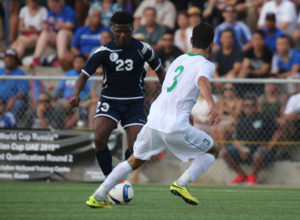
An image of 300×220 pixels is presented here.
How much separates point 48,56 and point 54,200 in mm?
7675

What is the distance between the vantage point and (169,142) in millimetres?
6641

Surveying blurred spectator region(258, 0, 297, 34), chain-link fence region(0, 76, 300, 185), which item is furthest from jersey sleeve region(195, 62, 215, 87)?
blurred spectator region(258, 0, 297, 34)

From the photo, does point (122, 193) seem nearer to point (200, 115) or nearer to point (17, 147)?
point (17, 147)

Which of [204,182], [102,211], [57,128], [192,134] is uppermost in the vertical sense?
[192,134]

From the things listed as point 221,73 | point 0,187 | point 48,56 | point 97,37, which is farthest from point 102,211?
point 48,56

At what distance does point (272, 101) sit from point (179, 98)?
17.5ft

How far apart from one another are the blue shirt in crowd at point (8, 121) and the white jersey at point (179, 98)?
6034 millimetres

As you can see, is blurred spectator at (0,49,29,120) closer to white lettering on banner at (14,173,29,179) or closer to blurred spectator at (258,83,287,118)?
white lettering on banner at (14,173,29,179)

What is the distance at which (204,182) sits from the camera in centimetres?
1196

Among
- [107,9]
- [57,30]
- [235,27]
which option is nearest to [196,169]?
[235,27]

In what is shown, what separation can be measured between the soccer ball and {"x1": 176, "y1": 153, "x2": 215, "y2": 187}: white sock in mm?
719

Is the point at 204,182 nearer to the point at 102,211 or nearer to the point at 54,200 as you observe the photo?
the point at 54,200

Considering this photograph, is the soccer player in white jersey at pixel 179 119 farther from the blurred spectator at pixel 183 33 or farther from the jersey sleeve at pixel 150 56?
the blurred spectator at pixel 183 33

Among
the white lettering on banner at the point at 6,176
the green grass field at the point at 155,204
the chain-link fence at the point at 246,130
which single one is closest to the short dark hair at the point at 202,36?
the green grass field at the point at 155,204
